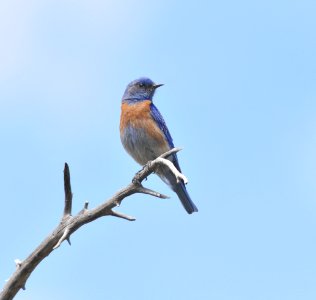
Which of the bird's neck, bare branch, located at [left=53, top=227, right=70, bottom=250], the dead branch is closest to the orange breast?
the bird's neck

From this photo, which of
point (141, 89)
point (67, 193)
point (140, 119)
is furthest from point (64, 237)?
point (141, 89)

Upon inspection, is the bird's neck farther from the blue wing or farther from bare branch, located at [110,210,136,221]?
bare branch, located at [110,210,136,221]

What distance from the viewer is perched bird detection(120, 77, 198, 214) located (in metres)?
9.17

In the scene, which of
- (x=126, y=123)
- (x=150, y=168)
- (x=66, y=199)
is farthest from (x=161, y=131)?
(x=66, y=199)

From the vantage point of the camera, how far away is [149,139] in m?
9.17

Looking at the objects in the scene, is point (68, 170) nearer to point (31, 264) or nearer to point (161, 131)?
point (31, 264)

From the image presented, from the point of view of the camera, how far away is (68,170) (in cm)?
645

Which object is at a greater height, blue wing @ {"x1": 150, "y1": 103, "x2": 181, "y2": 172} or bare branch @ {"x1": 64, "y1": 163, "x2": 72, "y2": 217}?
blue wing @ {"x1": 150, "y1": 103, "x2": 181, "y2": 172}

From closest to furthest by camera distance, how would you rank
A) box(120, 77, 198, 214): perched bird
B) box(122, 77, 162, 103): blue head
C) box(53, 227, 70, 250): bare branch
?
box(53, 227, 70, 250): bare branch → box(120, 77, 198, 214): perched bird → box(122, 77, 162, 103): blue head

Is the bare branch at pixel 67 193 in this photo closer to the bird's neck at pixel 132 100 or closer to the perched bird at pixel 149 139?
the perched bird at pixel 149 139

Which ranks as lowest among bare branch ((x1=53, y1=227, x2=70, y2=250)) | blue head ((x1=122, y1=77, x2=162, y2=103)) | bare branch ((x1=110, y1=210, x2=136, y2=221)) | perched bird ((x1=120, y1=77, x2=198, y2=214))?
bare branch ((x1=53, y1=227, x2=70, y2=250))

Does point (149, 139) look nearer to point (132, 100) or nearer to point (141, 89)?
point (132, 100)

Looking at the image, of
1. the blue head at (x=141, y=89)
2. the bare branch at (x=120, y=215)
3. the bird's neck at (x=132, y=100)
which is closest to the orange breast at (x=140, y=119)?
the bird's neck at (x=132, y=100)

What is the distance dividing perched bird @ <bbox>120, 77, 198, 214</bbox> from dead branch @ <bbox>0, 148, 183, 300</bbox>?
2348mm
